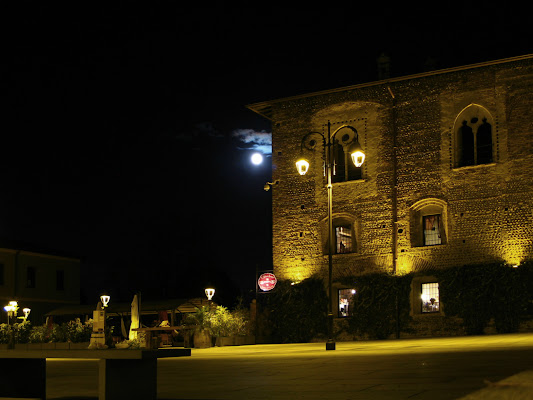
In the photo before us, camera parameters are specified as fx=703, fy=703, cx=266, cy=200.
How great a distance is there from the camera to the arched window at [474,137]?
1100 inches

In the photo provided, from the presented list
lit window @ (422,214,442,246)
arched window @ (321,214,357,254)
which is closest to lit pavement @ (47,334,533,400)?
lit window @ (422,214,442,246)

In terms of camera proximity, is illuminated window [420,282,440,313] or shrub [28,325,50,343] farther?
illuminated window [420,282,440,313]

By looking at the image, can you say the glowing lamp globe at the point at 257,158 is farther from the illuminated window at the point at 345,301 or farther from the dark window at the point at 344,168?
the illuminated window at the point at 345,301

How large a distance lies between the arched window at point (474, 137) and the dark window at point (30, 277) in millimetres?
31019

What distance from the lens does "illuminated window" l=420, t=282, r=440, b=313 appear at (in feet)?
92.8

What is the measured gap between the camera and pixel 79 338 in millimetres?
25438

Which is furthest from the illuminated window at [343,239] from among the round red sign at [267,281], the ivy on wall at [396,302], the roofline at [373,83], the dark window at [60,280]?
the dark window at [60,280]

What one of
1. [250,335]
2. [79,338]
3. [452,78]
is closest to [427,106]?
[452,78]

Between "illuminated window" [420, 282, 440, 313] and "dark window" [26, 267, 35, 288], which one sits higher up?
"dark window" [26, 267, 35, 288]

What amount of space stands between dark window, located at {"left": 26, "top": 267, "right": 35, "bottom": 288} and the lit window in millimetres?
29201

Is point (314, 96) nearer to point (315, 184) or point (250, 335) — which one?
point (315, 184)

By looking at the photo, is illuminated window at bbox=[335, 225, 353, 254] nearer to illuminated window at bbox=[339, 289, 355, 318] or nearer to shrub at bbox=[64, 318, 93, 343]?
illuminated window at bbox=[339, 289, 355, 318]

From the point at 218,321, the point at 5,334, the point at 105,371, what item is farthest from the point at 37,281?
the point at 105,371

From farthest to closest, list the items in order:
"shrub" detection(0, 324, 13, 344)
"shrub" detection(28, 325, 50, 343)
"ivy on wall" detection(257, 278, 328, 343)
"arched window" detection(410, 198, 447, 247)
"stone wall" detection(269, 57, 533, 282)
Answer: "ivy on wall" detection(257, 278, 328, 343) < "arched window" detection(410, 198, 447, 247) < "stone wall" detection(269, 57, 533, 282) < "shrub" detection(28, 325, 50, 343) < "shrub" detection(0, 324, 13, 344)
